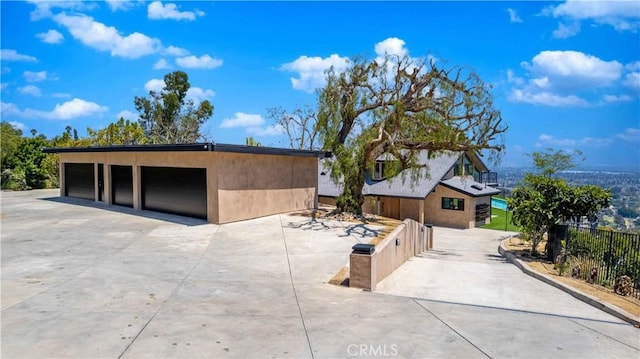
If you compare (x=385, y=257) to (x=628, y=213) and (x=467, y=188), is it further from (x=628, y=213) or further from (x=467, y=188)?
(x=467, y=188)

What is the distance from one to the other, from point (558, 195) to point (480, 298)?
7051 millimetres

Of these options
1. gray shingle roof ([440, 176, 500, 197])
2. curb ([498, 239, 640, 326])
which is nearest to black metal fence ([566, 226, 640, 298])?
curb ([498, 239, 640, 326])

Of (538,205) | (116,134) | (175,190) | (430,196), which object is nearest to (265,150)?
(175,190)

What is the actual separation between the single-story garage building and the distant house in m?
9.49

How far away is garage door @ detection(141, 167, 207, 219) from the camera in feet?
48.7

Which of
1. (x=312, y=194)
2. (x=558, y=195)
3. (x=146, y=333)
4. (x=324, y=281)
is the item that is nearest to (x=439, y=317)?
(x=324, y=281)

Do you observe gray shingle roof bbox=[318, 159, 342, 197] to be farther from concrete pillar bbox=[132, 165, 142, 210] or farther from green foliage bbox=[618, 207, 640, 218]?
green foliage bbox=[618, 207, 640, 218]

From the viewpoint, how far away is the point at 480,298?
699cm

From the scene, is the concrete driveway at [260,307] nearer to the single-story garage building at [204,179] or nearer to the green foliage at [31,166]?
the single-story garage building at [204,179]

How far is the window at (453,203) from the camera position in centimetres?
2777

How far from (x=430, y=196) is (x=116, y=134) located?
2474 centimetres

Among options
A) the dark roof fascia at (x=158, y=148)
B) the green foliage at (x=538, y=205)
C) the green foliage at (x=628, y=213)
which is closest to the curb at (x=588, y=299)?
the green foliage at (x=538, y=205)

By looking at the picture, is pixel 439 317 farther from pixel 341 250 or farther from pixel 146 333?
pixel 341 250

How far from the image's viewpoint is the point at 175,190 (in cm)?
1575
